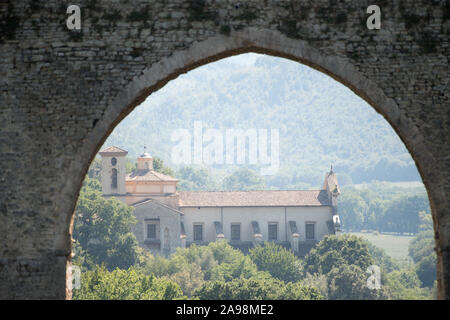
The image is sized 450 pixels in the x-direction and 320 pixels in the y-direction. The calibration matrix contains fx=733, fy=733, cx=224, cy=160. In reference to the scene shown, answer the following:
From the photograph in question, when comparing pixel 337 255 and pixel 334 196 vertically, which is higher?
pixel 334 196

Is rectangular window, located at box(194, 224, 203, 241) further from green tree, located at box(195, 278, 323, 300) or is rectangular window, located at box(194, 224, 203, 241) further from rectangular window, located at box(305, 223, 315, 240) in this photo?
green tree, located at box(195, 278, 323, 300)

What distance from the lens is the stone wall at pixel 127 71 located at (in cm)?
715

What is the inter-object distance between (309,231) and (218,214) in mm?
8785

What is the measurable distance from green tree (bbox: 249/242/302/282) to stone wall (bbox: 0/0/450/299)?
169 feet

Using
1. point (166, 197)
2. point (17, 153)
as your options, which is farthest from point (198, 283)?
point (17, 153)

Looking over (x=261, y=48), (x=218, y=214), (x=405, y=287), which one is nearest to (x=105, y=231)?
(x=218, y=214)

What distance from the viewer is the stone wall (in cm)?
715

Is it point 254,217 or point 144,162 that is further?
point 144,162

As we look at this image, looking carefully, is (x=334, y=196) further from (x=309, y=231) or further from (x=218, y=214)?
(x=218, y=214)

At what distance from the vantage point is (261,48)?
7.29 meters

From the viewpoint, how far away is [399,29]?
727 centimetres
